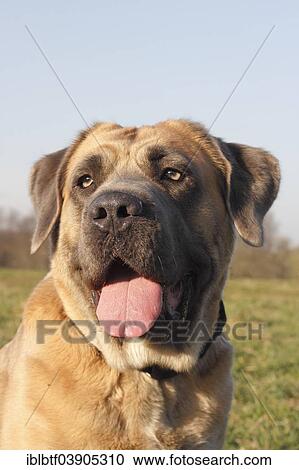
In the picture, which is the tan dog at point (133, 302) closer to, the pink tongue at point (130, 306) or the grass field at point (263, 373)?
the pink tongue at point (130, 306)

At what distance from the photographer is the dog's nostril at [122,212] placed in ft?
12.7

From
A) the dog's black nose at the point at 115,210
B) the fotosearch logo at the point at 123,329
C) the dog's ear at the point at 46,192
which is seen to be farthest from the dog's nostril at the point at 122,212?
the dog's ear at the point at 46,192

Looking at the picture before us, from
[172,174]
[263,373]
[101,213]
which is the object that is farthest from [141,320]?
[263,373]

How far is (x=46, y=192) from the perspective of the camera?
488 centimetres

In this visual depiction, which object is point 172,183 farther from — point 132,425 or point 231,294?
point 231,294

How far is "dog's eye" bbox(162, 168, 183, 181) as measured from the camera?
4.48m

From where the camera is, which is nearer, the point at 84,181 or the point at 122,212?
the point at 122,212

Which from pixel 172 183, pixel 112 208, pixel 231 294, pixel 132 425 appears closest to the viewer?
pixel 112 208

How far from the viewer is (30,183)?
17.0ft

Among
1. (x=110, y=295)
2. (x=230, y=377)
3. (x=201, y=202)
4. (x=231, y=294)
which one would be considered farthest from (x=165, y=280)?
(x=231, y=294)

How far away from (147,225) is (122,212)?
160mm

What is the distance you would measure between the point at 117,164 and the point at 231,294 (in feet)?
50.8

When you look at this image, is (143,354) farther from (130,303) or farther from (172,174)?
(172,174)

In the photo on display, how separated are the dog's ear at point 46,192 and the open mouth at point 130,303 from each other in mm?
712
